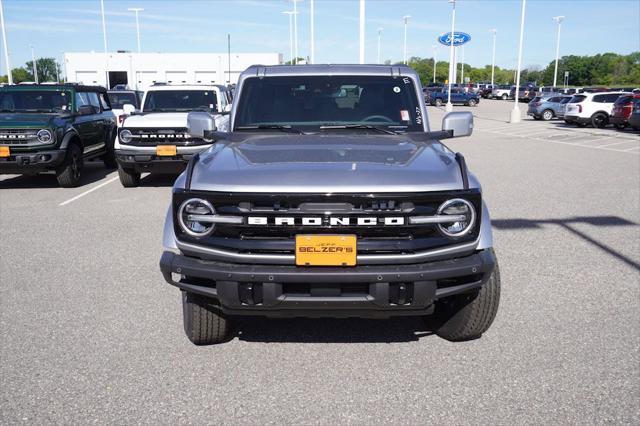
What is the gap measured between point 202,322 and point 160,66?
87576 millimetres

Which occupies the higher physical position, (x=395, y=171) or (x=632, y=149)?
(x=395, y=171)

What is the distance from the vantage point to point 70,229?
7625 mm

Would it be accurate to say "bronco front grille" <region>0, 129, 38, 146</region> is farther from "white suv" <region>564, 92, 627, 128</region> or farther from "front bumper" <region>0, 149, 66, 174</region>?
"white suv" <region>564, 92, 627, 128</region>

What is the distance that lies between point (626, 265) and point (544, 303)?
1606 mm

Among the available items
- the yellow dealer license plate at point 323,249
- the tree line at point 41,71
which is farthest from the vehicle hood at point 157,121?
the tree line at point 41,71

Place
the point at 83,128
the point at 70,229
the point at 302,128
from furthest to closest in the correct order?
the point at 83,128 < the point at 70,229 < the point at 302,128

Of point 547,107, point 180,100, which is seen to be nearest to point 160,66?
point 547,107

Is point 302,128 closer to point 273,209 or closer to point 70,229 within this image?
point 273,209

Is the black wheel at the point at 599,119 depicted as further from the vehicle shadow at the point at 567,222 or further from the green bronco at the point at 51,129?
the green bronco at the point at 51,129

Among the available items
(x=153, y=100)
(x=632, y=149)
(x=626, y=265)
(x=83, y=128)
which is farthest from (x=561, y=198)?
(x=632, y=149)

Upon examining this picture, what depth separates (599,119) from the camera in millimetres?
27438

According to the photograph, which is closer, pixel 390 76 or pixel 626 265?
pixel 390 76

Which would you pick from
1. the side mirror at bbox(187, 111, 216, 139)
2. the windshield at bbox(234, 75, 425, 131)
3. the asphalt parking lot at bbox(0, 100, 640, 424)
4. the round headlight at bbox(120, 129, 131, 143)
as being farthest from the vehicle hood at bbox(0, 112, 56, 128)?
the windshield at bbox(234, 75, 425, 131)

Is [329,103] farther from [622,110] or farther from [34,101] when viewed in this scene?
[622,110]
